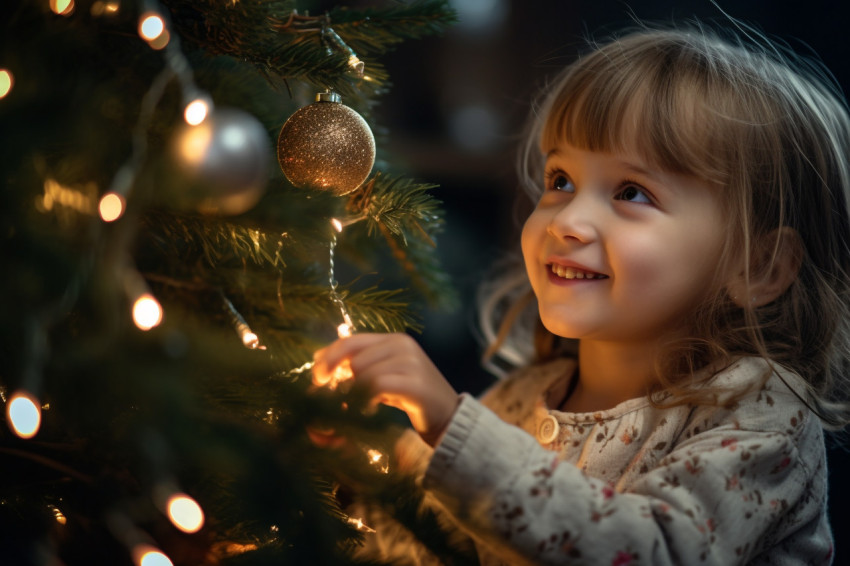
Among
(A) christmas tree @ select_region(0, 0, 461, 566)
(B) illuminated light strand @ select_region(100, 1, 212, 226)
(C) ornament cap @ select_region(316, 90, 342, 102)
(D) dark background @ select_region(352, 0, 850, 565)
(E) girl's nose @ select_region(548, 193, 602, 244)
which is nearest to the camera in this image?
(A) christmas tree @ select_region(0, 0, 461, 566)

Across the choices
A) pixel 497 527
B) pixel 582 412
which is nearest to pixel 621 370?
pixel 582 412

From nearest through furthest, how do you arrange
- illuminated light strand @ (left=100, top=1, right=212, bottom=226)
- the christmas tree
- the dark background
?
the christmas tree
illuminated light strand @ (left=100, top=1, right=212, bottom=226)
the dark background

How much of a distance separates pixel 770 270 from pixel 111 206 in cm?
64

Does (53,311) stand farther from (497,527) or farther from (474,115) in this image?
(474,115)

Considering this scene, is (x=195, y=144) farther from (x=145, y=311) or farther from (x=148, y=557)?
(x=148, y=557)

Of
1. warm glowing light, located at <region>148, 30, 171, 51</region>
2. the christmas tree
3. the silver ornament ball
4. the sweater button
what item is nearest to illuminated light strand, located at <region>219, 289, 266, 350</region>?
the christmas tree

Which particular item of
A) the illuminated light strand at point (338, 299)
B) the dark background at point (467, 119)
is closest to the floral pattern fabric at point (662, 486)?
the illuminated light strand at point (338, 299)

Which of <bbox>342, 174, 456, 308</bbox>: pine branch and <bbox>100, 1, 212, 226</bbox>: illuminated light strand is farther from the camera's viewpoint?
<bbox>342, 174, 456, 308</bbox>: pine branch

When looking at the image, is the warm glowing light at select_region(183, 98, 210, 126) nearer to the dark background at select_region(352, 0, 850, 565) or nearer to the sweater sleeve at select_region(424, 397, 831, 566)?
the sweater sleeve at select_region(424, 397, 831, 566)

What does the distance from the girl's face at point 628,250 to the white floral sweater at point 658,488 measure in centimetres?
9

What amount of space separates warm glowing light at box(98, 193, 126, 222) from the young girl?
0.19m

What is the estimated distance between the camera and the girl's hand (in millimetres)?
579

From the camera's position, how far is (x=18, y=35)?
532mm

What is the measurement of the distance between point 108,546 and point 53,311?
176 millimetres
